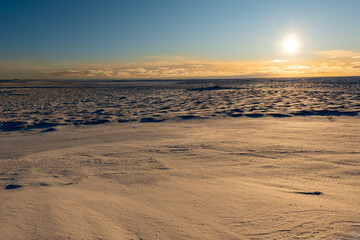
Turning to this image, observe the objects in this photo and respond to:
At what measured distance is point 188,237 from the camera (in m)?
1.91

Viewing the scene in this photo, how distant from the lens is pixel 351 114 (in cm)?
741

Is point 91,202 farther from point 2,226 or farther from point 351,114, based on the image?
point 351,114

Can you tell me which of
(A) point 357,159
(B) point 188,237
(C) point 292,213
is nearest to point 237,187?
(C) point 292,213

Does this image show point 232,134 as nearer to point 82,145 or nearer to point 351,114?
point 82,145

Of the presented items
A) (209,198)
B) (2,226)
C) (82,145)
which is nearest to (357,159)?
(209,198)

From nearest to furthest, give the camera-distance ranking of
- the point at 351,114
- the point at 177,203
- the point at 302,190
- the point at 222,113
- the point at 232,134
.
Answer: the point at 177,203, the point at 302,190, the point at 232,134, the point at 351,114, the point at 222,113

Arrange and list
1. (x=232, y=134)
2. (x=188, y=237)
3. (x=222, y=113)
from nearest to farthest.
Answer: (x=188, y=237) < (x=232, y=134) < (x=222, y=113)

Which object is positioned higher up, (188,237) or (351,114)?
(351,114)

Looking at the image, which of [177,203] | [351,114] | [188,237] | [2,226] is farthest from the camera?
[351,114]

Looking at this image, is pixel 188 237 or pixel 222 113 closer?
pixel 188 237

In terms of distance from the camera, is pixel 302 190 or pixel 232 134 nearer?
pixel 302 190

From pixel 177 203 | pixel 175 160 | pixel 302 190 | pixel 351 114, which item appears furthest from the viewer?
Answer: pixel 351 114

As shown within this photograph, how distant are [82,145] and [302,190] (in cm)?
397

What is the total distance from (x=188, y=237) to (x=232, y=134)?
3.60m
